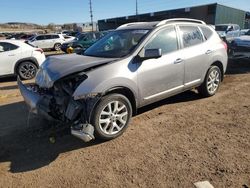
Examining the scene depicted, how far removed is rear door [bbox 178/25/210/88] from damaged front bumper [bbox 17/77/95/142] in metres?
2.47

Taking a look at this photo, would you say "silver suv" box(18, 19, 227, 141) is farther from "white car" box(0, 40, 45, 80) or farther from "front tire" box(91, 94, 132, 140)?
"white car" box(0, 40, 45, 80)

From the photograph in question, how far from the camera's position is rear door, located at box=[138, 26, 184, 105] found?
4.77 meters

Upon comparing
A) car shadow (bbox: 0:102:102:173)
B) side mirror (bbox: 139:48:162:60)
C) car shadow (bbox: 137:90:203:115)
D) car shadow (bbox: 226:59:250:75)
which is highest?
side mirror (bbox: 139:48:162:60)

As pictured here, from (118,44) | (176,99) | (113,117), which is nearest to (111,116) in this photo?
(113,117)

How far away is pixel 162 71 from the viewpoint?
5012 mm

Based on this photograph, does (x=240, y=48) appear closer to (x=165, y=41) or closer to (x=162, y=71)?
(x=165, y=41)

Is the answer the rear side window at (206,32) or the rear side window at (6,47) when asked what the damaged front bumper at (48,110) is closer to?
the rear side window at (206,32)

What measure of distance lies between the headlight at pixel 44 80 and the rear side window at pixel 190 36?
2.74 meters

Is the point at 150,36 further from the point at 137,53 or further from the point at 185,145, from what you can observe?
the point at 185,145

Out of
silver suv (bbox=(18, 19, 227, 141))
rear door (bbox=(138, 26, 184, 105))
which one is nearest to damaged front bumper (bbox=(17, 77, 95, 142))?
silver suv (bbox=(18, 19, 227, 141))

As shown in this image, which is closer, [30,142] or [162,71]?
A: [30,142]

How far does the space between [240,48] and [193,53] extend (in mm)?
5509

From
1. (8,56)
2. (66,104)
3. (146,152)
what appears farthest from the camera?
(8,56)

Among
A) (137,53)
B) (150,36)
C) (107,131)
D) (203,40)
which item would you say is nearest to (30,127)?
(107,131)
